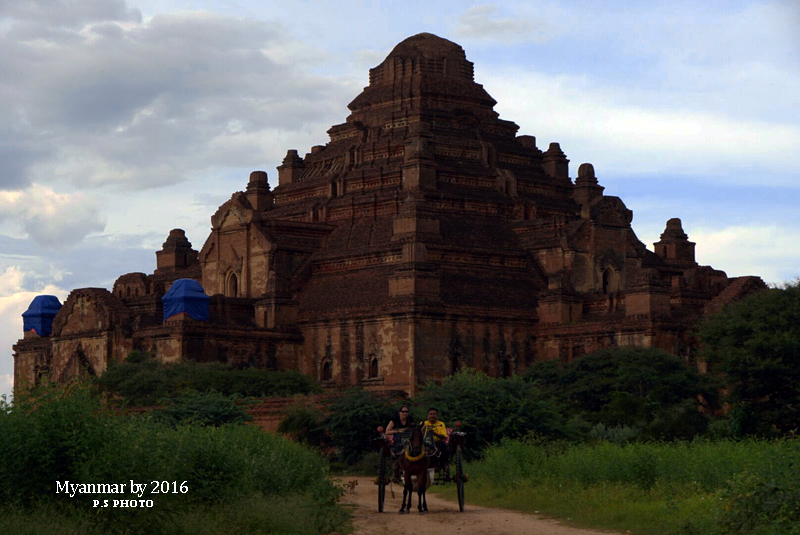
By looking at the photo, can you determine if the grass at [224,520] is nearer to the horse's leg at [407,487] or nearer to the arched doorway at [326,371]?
the horse's leg at [407,487]

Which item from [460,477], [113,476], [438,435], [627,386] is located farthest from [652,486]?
[627,386]

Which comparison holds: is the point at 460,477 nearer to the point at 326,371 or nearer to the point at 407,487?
the point at 407,487

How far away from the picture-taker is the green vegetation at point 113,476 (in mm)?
22312

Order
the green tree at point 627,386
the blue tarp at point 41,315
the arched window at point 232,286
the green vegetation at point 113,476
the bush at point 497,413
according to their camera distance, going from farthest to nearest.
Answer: the blue tarp at point 41,315 < the arched window at point 232,286 < the green tree at point 627,386 < the bush at point 497,413 < the green vegetation at point 113,476

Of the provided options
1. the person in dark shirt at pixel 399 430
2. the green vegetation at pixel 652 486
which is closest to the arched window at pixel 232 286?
the green vegetation at pixel 652 486

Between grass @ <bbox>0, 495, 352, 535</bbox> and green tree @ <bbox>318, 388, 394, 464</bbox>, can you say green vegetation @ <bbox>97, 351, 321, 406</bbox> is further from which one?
grass @ <bbox>0, 495, 352, 535</bbox>

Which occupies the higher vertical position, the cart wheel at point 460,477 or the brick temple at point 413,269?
the brick temple at point 413,269

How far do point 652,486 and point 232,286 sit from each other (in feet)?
125

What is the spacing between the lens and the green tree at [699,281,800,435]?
4541 centimetres

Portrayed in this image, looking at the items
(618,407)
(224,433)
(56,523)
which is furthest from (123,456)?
(618,407)

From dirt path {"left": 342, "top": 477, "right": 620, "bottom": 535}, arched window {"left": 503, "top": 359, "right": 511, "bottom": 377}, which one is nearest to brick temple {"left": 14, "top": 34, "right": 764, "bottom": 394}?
arched window {"left": 503, "top": 359, "right": 511, "bottom": 377}

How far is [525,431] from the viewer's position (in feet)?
131

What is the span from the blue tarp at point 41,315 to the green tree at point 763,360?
34.9 m

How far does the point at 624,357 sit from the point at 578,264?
931 cm
